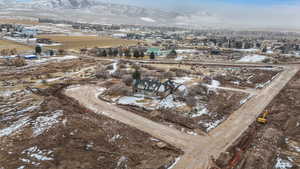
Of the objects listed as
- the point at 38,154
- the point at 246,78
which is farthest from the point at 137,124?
the point at 246,78

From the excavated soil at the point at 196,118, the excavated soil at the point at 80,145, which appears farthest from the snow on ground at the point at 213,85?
the excavated soil at the point at 80,145

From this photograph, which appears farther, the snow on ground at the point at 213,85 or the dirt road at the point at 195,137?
the snow on ground at the point at 213,85

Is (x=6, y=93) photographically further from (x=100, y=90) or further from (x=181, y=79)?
(x=181, y=79)

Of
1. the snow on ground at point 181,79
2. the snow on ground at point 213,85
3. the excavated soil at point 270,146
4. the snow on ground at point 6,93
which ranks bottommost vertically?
the excavated soil at point 270,146

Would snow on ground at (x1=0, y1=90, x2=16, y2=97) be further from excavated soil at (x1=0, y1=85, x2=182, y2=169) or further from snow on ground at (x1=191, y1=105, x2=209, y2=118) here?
snow on ground at (x1=191, y1=105, x2=209, y2=118)

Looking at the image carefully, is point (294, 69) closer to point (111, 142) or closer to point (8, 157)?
point (111, 142)

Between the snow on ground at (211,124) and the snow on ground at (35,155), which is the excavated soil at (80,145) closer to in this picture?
the snow on ground at (35,155)
